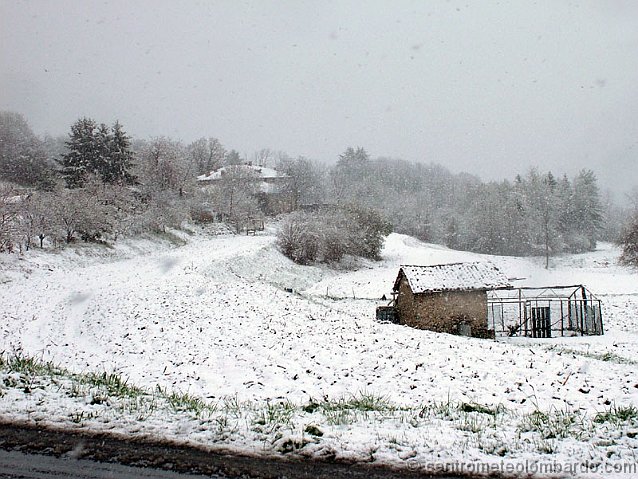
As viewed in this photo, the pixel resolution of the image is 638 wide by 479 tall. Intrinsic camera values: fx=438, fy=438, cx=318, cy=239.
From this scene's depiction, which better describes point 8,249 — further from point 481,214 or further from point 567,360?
point 481,214

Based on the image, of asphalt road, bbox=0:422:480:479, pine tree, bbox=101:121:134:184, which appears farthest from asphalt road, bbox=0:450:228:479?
pine tree, bbox=101:121:134:184

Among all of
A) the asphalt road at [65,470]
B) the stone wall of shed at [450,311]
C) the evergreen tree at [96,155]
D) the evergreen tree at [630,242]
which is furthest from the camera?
the evergreen tree at [96,155]

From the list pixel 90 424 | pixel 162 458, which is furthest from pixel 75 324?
pixel 162 458

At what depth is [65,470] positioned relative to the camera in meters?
3.88

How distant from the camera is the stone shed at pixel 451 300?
24141 millimetres

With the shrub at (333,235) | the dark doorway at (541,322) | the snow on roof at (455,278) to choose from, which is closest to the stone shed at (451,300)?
the snow on roof at (455,278)

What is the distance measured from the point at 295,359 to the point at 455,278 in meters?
14.7

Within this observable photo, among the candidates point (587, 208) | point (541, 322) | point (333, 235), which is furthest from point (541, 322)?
point (587, 208)

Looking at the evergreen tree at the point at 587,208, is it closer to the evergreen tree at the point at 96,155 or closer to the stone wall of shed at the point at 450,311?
the stone wall of shed at the point at 450,311

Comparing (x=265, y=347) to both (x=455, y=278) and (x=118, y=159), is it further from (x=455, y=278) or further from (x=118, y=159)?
(x=118, y=159)

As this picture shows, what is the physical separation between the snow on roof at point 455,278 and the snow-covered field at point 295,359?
17.9 feet

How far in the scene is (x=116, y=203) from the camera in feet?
144

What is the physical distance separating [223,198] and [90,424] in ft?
193

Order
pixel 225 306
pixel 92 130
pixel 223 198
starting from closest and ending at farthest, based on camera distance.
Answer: pixel 225 306
pixel 92 130
pixel 223 198
